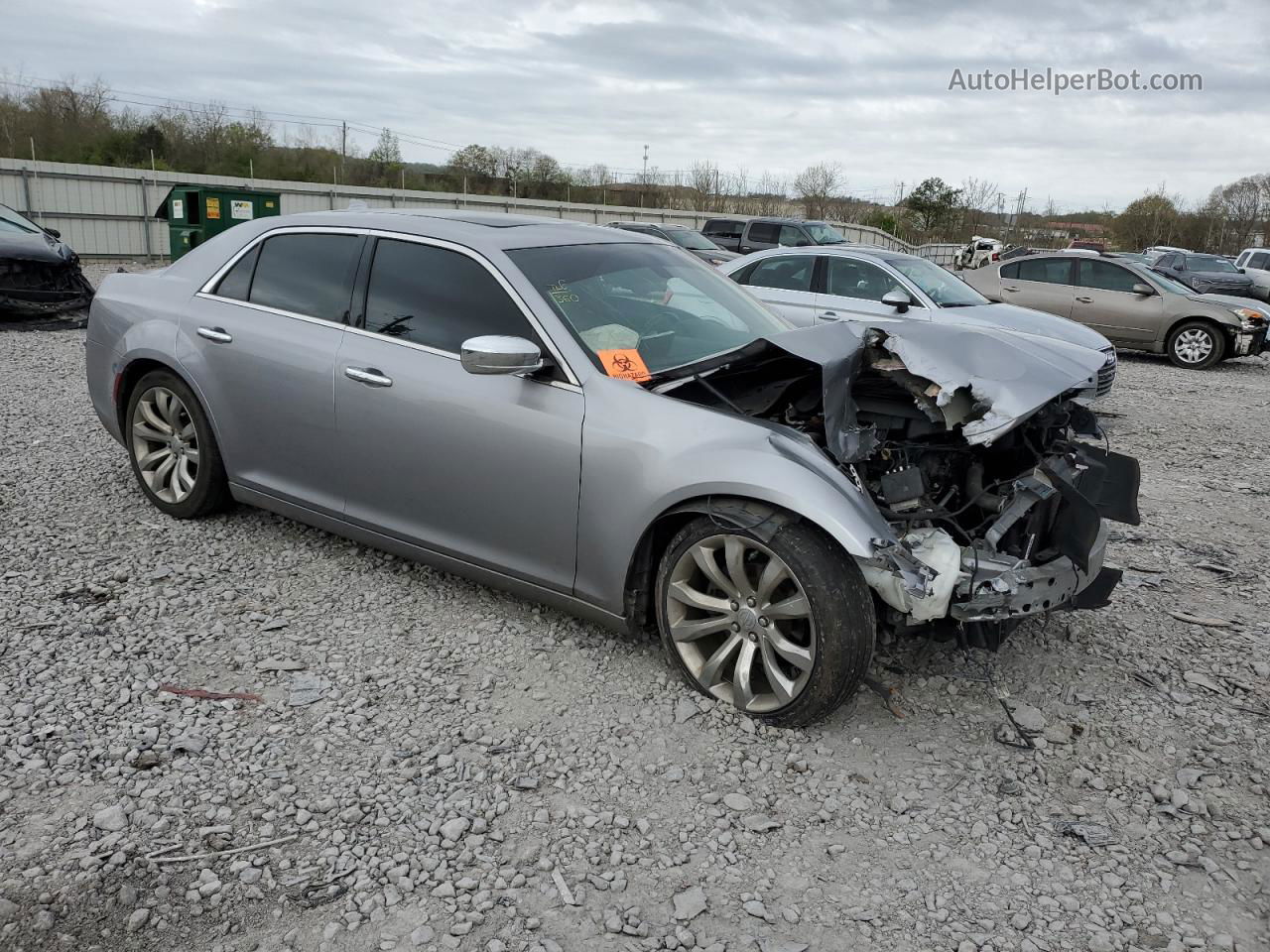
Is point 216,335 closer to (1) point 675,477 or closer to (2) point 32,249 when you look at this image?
(1) point 675,477

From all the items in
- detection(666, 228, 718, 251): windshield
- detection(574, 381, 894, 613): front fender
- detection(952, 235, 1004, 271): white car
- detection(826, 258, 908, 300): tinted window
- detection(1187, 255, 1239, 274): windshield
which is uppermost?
detection(952, 235, 1004, 271): white car

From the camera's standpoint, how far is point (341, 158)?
37.9 metres

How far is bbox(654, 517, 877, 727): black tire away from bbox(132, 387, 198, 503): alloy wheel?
10.1 feet

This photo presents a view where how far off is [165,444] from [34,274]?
861 cm

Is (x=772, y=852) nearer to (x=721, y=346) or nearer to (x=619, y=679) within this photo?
(x=619, y=679)

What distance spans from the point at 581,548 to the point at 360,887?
1427 millimetres

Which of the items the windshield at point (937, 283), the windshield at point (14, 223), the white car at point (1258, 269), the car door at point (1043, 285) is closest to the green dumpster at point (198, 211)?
the windshield at point (14, 223)

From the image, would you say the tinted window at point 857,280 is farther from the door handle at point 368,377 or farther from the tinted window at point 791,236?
the tinted window at point 791,236

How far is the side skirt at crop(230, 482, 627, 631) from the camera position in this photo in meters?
3.69

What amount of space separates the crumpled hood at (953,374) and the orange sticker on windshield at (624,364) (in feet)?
1.67

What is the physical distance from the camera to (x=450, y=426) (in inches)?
150

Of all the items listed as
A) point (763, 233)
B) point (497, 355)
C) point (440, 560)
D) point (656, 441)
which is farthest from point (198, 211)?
point (656, 441)

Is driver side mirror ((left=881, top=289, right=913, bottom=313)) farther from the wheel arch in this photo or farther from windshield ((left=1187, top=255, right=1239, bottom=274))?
windshield ((left=1187, top=255, right=1239, bottom=274))

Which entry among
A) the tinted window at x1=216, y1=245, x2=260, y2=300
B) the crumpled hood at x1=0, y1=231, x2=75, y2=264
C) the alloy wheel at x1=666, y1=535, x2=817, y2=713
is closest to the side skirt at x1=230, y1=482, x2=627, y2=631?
the alloy wheel at x1=666, y1=535, x2=817, y2=713
